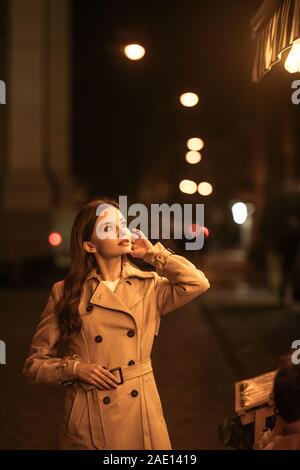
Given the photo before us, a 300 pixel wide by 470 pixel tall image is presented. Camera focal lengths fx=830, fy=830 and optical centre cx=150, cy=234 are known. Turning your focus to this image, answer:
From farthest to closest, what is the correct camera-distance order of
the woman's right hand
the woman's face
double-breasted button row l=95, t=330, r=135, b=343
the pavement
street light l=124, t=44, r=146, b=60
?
the pavement
street light l=124, t=44, r=146, b=60
the woman's face
double-breasted button row l=95, t=330, r=135, b=343
the woman's right hand

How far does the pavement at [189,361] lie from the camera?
7750 mm

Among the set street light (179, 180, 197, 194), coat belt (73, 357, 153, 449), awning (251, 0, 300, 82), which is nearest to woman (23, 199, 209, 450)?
coat belt (73, 357, 153, 449)

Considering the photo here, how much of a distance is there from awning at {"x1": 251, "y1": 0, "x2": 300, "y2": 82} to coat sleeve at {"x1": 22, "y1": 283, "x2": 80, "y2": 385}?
2.20 metres

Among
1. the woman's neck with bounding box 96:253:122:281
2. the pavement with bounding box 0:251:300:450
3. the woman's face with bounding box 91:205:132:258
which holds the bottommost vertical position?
the pavement with bounding box 0:251:300:450

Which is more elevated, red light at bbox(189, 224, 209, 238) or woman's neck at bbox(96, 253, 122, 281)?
red light at bbox(189, 224, 209, 238)

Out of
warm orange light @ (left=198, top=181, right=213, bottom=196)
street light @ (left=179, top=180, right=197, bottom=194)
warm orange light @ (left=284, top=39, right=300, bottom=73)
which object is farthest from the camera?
warm orange light @ (left=198, top=181, right=213, bottom=196)

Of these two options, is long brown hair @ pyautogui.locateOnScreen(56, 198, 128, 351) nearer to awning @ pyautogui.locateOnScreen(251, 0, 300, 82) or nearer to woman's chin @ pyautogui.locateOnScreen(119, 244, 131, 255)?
woman's chin @ pyautogui.locateOnScreen(119, 244, 131, 255)

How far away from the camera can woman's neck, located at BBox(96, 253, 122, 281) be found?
156 inches

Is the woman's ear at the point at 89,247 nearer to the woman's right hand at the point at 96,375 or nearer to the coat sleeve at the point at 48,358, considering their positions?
the coat sleeve at the point at 48,358

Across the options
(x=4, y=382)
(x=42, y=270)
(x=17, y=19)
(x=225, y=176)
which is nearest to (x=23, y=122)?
(x=17, y=19)

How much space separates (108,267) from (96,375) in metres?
0.55

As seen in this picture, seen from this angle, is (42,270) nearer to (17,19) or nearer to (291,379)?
(17,19)

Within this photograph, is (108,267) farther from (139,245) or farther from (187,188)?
(187,188)
